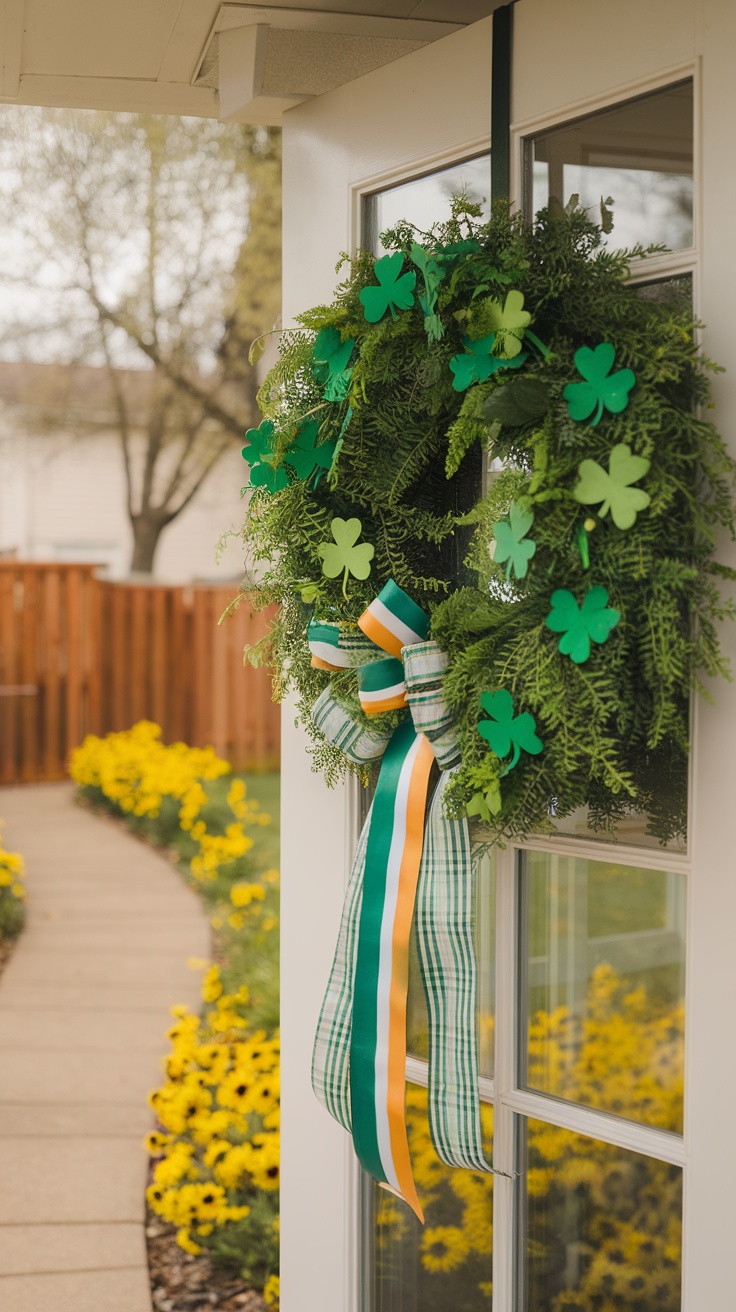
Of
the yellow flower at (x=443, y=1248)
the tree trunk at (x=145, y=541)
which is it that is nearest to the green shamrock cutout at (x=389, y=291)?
the yellow flower at (x=443, y=1248)

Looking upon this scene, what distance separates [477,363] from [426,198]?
363 mm

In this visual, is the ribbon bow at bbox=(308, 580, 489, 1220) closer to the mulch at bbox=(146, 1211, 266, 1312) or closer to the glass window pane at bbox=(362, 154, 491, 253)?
the glass window pane at bbox=(362, 154, 491, 253)

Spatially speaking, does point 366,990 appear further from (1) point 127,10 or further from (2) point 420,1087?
(1) point 127,10

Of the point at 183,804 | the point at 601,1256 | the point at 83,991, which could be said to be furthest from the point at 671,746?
the point at 183,804

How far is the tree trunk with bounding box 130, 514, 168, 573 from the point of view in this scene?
995 cm

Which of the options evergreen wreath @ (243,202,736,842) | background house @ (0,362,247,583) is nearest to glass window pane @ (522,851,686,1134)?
evergreen wreath @ (243,202,736,842)

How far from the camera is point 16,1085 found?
131 inches

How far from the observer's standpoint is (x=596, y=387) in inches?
37.7

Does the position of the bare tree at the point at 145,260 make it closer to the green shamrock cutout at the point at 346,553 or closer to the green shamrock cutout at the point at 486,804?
the green shamrock cutout at the point at 346,553

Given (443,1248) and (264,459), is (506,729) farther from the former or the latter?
(443,1248)

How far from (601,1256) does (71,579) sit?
766 cm

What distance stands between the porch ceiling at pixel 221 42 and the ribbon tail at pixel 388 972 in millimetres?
909

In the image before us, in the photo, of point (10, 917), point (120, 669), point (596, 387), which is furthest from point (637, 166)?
point (120, 669)

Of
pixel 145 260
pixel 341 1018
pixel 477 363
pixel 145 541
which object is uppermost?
pixel 145 260
